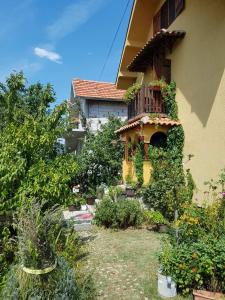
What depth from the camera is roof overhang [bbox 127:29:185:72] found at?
466 inches

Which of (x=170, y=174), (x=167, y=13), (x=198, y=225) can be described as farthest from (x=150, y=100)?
(x=198, y=225)

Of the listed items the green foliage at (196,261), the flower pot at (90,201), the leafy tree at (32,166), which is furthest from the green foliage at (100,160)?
the green foliage at (196,261)

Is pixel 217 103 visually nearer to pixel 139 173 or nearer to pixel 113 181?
pixel 139 173

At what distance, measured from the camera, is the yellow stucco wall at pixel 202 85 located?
9.19m

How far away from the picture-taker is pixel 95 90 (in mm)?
22141

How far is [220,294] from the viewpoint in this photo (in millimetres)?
4516

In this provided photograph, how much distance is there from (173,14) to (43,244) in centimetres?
1245

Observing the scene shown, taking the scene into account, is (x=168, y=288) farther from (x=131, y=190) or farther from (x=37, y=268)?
(x=131, y=190)

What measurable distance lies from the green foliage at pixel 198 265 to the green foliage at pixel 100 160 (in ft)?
40.1

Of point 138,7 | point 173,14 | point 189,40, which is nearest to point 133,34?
point 138,7

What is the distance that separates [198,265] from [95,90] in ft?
61.8

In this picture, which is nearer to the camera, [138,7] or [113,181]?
[138,7]

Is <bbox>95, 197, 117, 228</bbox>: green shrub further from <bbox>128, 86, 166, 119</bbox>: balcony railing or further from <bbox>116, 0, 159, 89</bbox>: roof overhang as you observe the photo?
<bbox>116, 0, 159, 89</bbox>: roof overhang

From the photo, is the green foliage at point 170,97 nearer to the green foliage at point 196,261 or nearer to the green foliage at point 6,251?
the green foliage at point 196,261
